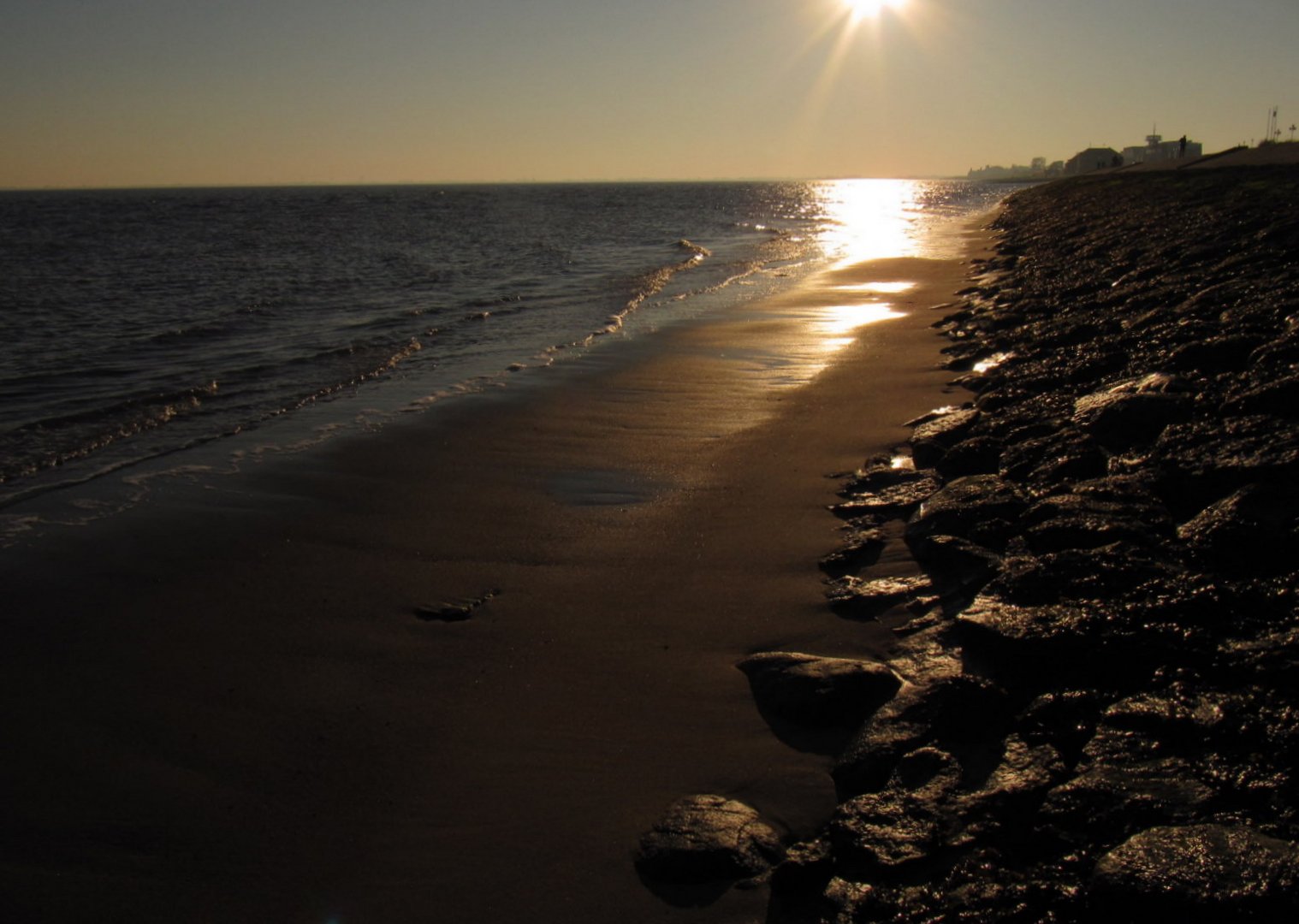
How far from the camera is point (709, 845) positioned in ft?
9.93

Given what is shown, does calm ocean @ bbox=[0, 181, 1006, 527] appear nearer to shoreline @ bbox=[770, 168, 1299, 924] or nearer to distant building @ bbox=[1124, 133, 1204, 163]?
shoreline @ bbox=[770, 168, 1299, 924]

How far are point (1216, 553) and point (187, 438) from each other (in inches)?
319

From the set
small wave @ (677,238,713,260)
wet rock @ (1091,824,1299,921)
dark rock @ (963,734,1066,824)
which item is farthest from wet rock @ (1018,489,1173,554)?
small wave @ (677,238,713,260)

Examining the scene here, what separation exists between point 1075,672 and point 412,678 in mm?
2799

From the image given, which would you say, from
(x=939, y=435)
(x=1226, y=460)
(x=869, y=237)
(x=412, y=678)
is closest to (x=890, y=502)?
(x=939, y=435)

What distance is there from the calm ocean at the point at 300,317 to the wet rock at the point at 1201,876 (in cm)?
745

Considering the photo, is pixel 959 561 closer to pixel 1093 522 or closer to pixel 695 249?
pixel 1093 522

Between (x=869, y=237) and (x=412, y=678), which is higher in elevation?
(x=869, y=237)

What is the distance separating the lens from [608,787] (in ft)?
11.4

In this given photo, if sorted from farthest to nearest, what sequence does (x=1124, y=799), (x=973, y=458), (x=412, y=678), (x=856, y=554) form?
(x=973, y=458)
(x=856, y=554)
(x=412, y=678)
(x=1124, y=799)

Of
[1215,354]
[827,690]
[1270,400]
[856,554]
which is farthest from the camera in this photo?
[1215,354]

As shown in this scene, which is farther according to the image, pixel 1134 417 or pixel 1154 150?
pixel 1154 150

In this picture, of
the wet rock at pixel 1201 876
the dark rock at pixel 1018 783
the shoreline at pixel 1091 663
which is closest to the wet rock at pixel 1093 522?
the shoreline at pixel 1091 663

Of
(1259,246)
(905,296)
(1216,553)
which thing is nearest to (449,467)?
(1216,553)
